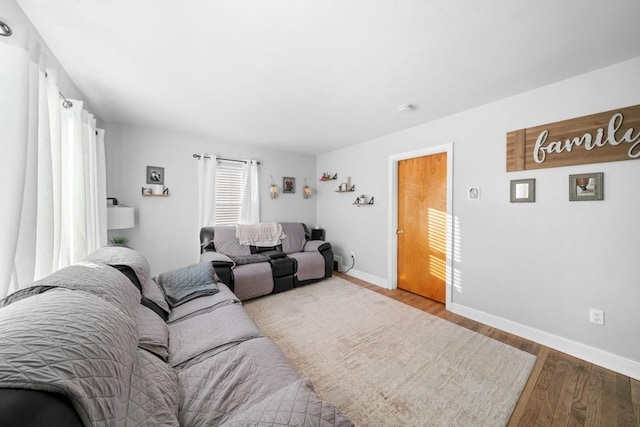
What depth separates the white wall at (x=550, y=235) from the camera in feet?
5.90

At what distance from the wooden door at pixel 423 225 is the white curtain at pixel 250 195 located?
99.2 inches

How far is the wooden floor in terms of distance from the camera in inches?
56.7

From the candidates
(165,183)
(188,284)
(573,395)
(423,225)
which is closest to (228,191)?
(165,183)

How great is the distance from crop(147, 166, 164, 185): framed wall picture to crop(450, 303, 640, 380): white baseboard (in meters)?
4.51

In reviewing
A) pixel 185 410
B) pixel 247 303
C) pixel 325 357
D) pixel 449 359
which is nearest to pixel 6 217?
pixel 185 410

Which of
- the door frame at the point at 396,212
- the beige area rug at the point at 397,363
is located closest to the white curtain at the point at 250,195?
the beige area rug at the point at 397,363

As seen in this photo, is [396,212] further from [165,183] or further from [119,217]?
[119,217]

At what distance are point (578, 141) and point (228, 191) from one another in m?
4.38

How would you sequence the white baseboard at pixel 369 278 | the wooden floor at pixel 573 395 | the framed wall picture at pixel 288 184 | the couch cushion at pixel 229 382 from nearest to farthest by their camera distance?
the couch cushion at pixel 229 382, the wooden floor at pixel 573 395, the white baseboard at pixel 369 278, the framed wall picture at pixel 288 184

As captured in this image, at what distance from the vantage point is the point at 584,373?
1.80 m

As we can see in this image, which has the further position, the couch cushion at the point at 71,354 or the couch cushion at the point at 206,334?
the couch cushion at the point at 206,334

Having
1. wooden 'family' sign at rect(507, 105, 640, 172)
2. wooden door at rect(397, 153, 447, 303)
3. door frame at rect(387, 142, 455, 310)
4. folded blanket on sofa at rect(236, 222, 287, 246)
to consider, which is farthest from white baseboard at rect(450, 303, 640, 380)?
folded blanket on sofa at rect(236, 222, 287, 246)

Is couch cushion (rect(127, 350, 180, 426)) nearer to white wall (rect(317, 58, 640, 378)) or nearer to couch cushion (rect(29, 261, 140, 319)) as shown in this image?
couch cushion (rect(29, 261, 140, 319))

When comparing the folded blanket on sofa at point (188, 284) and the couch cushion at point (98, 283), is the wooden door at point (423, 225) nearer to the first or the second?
the folded blanket on sofa at point (188, 284)
